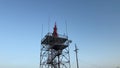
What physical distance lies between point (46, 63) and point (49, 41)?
21.2ft

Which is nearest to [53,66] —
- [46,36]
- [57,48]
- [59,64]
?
[59,64]

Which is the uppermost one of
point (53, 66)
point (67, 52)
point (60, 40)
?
point (60, 40)

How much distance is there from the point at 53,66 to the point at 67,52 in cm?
632

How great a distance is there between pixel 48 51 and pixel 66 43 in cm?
590

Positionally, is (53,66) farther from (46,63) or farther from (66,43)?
(66,43)

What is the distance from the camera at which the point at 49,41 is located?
54312 mm

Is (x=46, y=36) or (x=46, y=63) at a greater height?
(x=46, y=36)

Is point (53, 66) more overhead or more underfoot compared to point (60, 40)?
more underfoot

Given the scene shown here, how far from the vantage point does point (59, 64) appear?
5259 centimetres

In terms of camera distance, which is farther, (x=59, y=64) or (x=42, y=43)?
(x=42, y=43)

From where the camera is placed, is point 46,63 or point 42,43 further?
point 42,43

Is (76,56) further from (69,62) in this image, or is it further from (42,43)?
(42,43)

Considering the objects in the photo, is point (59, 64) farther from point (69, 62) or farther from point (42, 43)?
point (42, 43)

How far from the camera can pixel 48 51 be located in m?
54.7
